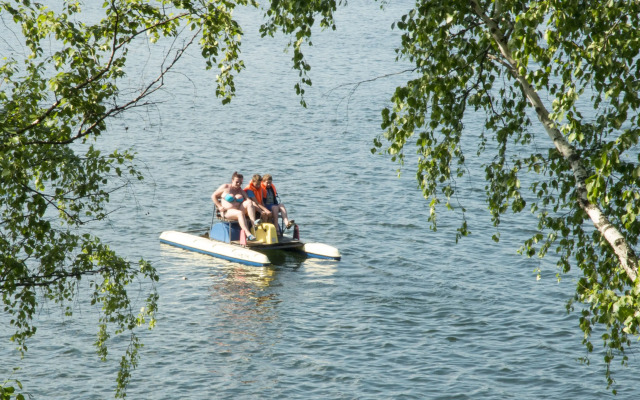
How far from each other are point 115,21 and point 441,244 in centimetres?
1520

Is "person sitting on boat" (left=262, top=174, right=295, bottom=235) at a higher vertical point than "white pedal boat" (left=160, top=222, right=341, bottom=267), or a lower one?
higher

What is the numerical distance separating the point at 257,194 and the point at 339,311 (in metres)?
4.47

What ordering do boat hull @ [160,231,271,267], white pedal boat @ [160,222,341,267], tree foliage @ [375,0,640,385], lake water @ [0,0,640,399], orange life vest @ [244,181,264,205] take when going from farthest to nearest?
1. orange life vest @ [244,181,264,205]
2. white pedal boat @ [160,222,341,267]
3. boat hull @ [160,231,271,267]
4. lake water @ [0,0,640,399]
5. tree foliage @ [375,0,640,385]

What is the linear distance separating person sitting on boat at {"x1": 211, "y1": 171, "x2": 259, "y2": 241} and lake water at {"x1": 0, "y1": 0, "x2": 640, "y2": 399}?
3.75ft

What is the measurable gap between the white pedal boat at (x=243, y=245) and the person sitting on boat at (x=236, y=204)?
0.29 meters

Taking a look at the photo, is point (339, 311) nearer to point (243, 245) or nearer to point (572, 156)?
point (243, 245)

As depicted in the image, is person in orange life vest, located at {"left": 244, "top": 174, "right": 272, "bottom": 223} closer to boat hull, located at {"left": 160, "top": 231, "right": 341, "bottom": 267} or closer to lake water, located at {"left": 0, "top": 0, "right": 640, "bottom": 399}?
boat hull, located at {"left": 160, "top": 231, "right": 341, "bottom": 267}

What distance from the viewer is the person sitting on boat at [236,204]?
19125 millimetres

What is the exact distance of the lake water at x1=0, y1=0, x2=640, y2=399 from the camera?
13.0m

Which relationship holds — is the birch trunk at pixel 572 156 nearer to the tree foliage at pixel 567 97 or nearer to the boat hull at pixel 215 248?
the tree foliage at pixel 567 97

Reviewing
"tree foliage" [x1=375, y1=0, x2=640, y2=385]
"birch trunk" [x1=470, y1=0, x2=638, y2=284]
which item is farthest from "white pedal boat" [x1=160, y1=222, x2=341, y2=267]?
"birch trunk" [x1=470, y1=0, x2=638, y2=284]

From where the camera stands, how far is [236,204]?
19312 millimetres

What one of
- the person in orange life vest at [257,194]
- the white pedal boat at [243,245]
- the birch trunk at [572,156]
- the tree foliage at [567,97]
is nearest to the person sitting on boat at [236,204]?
the person in orange life vest at [257,194]

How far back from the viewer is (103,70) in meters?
7.26
